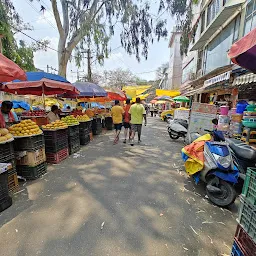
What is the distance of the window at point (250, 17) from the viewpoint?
23.9ft

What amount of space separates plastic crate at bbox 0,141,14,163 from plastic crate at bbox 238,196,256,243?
3623 millimetres

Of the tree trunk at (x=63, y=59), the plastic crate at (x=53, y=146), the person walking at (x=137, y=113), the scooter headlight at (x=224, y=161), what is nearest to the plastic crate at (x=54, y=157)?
→ the plastic crate at (x=53, y=146)

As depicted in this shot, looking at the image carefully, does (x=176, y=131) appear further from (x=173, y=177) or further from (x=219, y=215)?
(x=219, y=215)

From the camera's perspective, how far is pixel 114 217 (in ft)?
8.49

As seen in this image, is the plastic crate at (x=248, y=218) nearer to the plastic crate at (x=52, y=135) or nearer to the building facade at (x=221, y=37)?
the plastic crate at (x=52, y=135)

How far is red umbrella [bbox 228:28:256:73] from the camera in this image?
163 centimetres

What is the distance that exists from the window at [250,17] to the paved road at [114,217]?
300 inches

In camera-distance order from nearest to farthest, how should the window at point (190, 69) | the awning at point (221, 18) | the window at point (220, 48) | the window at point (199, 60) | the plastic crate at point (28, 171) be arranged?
the plastic crate at point (28, 171), the awning at point (221, 18), the window at point (220, 48), the window at point (199, 60), the window at point (190, 69)

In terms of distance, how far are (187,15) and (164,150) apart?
863 cm

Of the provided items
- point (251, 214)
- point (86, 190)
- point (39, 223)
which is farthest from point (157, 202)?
point (39, 223)

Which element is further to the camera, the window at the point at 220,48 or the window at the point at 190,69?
the window at the point at 190,69

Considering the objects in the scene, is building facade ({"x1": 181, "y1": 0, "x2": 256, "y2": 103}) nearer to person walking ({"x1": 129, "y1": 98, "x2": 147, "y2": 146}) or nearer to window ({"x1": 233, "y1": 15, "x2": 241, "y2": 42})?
window ({"x1": 233, "y1": 15, "x2": 241, "y2": 42})

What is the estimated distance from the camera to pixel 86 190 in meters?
3.36

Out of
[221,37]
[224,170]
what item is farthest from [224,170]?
[221,37]
